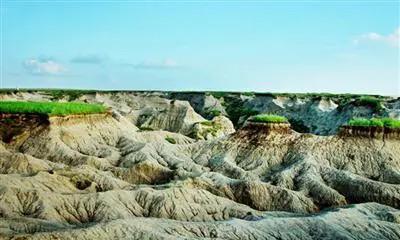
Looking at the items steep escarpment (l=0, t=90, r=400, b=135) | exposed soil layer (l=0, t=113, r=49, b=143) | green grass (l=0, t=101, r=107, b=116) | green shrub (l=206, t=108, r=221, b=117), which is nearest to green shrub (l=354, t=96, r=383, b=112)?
steep escarpment (l=0, t=90, r=400, b=135)

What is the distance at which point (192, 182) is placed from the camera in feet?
172

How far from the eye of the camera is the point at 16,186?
47188mm

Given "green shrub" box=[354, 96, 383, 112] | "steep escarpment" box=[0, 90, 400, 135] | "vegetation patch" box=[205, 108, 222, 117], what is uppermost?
"green shrub" box=[354, 96, 383, 112]

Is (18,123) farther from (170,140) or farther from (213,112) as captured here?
(213,112)

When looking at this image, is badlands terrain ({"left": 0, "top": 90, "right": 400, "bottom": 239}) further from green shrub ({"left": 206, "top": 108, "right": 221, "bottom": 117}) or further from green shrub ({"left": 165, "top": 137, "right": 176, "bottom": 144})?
green shrub ({"left": 206, "top": 108, "right": 221, "bottom": 117})

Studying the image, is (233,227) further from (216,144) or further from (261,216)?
(216,144)

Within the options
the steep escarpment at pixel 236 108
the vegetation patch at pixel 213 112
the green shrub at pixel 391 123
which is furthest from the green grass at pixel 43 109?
the vegetation patch at pixel 213 112

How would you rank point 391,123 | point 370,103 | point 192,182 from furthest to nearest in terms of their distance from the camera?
point 370,103
point 391,123
point 192,182

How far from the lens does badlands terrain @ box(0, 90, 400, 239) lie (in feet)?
125

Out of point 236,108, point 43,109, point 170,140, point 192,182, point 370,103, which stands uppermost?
point 370,103

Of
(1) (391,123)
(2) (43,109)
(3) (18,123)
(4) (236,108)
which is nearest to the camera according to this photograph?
(1) (391,123)

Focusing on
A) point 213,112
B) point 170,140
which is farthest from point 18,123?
point 213,112

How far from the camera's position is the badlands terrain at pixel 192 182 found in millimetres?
38062

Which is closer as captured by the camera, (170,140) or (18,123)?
(18,123)
